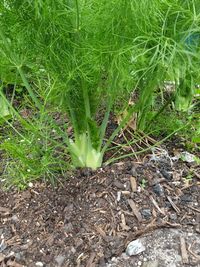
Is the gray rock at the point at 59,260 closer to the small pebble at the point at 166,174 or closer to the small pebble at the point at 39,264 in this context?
the small pebble at the point at 39,264

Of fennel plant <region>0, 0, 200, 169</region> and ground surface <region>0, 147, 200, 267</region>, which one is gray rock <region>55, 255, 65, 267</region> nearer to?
ground surface <region>0, 147, 200, 267</region>

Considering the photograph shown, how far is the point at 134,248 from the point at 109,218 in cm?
14

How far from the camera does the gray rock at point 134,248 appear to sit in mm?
1406

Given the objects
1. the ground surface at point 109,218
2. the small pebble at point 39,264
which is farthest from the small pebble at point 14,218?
the small pebble at point 39,264

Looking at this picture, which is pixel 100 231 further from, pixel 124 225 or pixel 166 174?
pixel 166 174

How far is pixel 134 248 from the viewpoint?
55.6 inches

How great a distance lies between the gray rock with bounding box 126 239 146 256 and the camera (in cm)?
141

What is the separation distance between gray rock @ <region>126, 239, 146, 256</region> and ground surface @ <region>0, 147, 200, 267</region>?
0.04 ft

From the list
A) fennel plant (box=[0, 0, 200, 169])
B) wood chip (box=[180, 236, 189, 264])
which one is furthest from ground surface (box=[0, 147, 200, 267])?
fennel plant (box=[0, 0, 200, 169])

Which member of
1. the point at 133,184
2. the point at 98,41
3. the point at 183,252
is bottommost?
the point at 183,252

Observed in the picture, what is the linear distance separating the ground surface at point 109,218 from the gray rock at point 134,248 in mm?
11

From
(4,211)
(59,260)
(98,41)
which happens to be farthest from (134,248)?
(98,41)

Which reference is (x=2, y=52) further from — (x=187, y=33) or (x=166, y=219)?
(x=166, y=219)

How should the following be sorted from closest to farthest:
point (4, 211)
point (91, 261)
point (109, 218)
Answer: point (91, 261), point (109, 218), point (4, 211)
